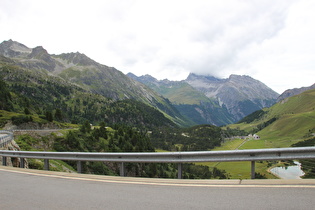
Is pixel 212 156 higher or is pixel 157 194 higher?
pixel 212 156

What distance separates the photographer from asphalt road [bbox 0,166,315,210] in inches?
291

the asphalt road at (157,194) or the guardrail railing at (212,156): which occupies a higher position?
the guardrail railing at (212,156)

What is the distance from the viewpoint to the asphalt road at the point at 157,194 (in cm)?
739

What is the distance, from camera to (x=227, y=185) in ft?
30.9

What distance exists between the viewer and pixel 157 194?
28.9 ft

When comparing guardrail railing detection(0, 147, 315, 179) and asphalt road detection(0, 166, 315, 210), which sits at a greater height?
guardrail railing detection(0, 147, 315, 179)

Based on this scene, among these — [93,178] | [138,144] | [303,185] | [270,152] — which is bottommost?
[138,144]

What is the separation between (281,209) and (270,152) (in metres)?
3.59

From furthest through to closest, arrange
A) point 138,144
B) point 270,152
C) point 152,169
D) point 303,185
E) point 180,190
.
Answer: point 138,144 < point 152,169 < point 270,152 < point 180,190 < point 303,185

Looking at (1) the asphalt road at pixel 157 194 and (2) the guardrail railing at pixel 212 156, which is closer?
(1) the asphalt road at pixel 157 194

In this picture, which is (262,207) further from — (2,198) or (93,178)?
(2,198)

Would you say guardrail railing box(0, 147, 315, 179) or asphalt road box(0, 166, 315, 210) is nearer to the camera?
asphalt road box(0, 166, 315, 210)

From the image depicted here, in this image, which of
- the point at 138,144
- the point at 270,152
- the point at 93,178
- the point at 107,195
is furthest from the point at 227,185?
the point at 138,144

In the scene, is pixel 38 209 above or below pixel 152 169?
above
